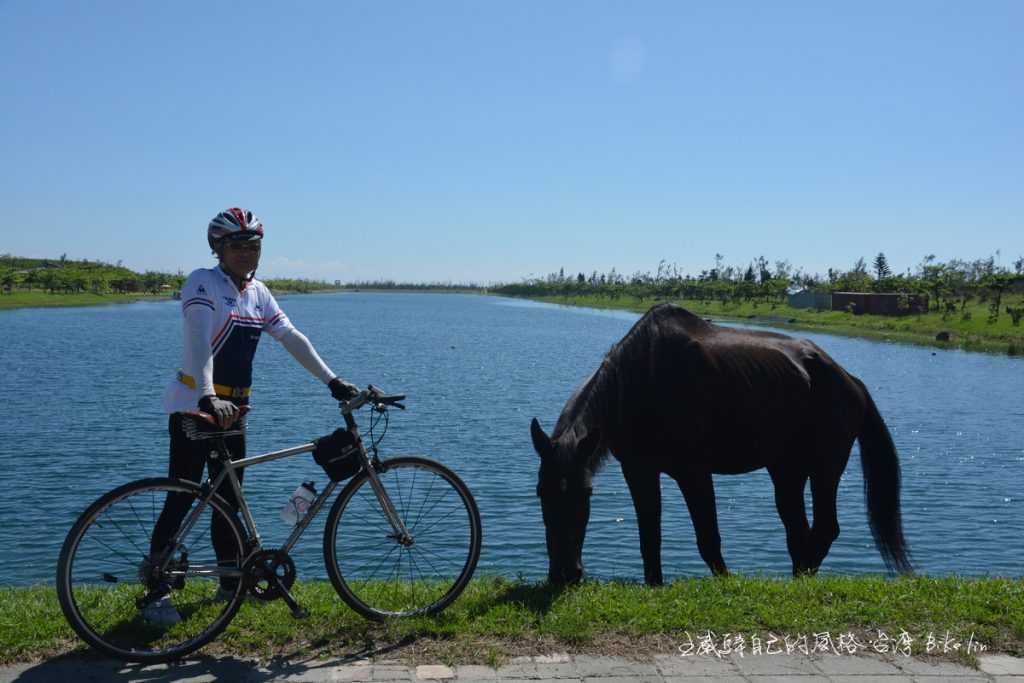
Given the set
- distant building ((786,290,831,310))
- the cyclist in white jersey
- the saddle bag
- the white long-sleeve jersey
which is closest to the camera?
the cyclist in white jersey

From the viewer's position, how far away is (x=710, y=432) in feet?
22.9

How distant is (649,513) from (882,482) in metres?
2.55

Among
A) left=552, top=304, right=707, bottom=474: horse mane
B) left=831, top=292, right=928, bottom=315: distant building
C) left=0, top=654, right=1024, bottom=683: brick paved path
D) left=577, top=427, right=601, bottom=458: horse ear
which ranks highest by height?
left=831, top=292, right=928, bottom=315: distant building

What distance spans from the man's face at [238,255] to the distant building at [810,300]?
284 ft

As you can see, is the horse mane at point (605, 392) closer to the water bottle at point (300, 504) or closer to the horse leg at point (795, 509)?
the horse leg at point (795, 509)

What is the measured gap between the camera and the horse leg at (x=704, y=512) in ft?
22.6

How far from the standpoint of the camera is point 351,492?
4949 millimetres

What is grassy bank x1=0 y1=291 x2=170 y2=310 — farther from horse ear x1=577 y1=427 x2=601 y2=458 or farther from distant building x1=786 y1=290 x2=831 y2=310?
horse ear x1=577 y1=427 x2=601 y2=458

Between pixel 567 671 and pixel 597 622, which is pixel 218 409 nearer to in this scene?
pixel 567 671

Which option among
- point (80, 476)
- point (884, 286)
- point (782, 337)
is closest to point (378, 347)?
point (80, 476)

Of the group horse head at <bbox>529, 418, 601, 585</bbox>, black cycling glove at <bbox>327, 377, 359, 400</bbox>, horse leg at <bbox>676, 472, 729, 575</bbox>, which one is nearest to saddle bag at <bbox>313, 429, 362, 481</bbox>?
black cycling glove at <bbox>327, 377, 359, 400</bbox>

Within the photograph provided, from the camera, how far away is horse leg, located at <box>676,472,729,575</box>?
6.88 m

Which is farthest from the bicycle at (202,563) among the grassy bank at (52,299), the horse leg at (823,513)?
the grassy bank at (52,299)

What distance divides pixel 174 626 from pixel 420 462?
161 cm
